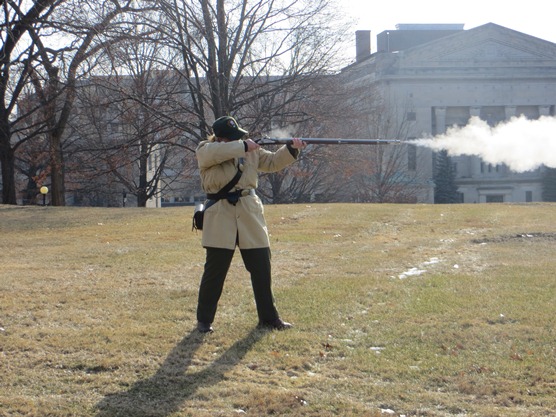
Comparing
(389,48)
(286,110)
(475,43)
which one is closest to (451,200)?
(475,43)

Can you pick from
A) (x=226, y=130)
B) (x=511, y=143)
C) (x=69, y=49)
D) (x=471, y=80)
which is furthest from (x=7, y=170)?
(x=471, y=80)

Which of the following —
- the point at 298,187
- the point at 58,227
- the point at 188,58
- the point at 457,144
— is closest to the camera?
the point at 457,144

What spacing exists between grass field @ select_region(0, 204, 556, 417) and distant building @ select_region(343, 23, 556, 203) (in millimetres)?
55467

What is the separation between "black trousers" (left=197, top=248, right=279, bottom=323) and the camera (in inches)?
306

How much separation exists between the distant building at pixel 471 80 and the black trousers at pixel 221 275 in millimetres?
61047

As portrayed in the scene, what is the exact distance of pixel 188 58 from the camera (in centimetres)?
3441

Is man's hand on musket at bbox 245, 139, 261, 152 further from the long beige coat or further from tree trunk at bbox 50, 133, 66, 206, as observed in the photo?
tree trunk at bbox 50, 133, 66, 206

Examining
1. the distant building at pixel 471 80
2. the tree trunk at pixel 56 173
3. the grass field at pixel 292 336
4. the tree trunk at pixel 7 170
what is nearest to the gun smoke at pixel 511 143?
the grass field at pixel 292 336

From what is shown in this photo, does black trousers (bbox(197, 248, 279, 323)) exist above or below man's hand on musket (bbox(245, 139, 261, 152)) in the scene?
below

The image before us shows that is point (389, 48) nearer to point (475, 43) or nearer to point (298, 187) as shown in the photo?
point (475, 43)

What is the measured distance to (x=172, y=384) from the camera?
6.30 metres

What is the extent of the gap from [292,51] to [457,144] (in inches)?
768

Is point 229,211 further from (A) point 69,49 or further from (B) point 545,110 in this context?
(B) point 545,110

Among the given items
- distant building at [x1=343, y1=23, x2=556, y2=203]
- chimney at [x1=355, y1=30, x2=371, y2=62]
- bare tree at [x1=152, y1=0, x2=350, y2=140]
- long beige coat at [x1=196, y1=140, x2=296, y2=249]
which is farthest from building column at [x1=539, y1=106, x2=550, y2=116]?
long beige coat at [x1=196, y1=140, x2=296, y2=249]
